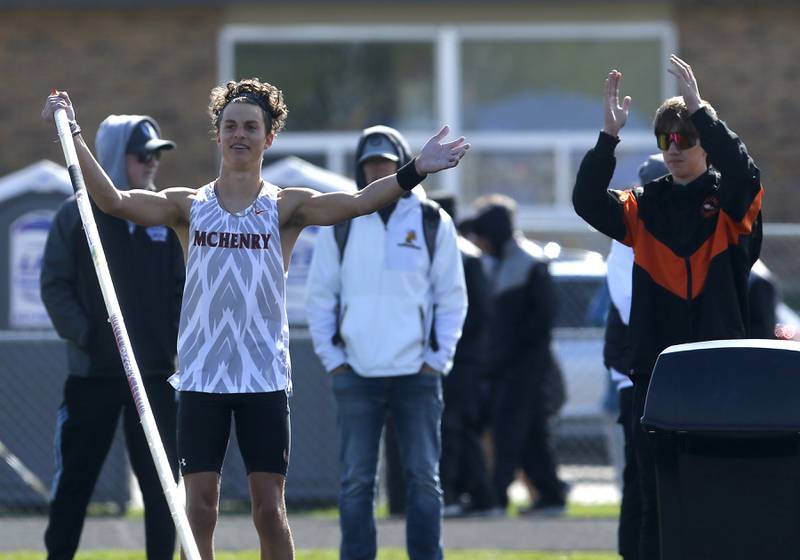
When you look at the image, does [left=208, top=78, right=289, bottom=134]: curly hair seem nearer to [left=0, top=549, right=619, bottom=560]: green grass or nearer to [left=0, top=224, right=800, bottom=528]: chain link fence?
[left=0, top=549, right=619, bottom=560]: green grass

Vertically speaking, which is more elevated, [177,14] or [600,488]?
[177,14]

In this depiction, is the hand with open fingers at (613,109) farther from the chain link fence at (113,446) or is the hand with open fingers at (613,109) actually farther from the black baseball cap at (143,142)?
the chain link fence at (113,446)

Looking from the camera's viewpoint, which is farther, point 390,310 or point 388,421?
point 388,421

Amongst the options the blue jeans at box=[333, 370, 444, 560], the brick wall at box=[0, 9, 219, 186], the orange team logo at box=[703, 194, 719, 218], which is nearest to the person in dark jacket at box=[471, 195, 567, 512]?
the blue jeans at box=[333, 370, 444, 560]

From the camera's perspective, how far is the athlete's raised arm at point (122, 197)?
5672 millimetres

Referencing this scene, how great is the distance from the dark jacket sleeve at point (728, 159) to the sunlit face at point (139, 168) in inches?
105

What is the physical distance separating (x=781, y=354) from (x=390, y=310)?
2.51 m

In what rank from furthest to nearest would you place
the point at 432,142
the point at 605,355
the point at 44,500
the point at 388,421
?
1. the point at 44,500
2. the point at 388,421
3. the point at 605,355
4. the point at 432,142

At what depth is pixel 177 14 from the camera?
60.9 ft

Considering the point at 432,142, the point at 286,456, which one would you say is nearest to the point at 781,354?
the point at 432,142

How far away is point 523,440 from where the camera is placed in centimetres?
1042

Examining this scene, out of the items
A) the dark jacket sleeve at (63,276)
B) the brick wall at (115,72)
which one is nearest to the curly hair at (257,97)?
the dark jacket sleeve at (63,276)

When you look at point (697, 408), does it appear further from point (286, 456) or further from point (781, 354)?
point (286, 456)

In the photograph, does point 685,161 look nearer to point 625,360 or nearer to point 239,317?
point 625,360
